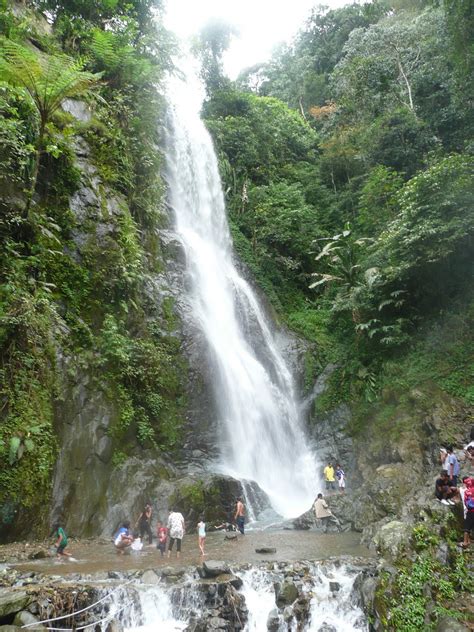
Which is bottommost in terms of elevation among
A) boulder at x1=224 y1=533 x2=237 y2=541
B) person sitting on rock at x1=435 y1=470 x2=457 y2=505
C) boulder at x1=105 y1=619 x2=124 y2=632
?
boulder at x1=105 y1=619 x2=124 y2=632

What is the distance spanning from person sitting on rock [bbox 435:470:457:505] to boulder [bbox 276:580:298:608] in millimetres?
3399

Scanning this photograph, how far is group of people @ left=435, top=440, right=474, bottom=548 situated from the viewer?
7723mm

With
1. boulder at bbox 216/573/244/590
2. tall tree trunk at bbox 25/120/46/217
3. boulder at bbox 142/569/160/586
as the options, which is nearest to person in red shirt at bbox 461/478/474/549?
boulder at bbox 216/573/244/590

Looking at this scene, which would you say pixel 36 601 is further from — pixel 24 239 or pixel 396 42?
pixel 396 42

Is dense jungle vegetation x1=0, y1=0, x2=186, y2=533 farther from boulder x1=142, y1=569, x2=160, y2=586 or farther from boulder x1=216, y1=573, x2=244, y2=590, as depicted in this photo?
boulder x1=216, y1=573, x2=244, y2=590

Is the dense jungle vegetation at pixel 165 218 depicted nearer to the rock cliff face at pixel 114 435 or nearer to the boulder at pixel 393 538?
the rock cliff face at pixel 114 435

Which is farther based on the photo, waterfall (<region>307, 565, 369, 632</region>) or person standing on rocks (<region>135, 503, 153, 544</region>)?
person standing on rocks (<region>135, 503, 153, 544</region>)

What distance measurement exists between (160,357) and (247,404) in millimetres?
3622

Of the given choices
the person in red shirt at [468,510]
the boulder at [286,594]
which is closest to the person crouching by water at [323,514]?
the person in red shirt at [468,510]

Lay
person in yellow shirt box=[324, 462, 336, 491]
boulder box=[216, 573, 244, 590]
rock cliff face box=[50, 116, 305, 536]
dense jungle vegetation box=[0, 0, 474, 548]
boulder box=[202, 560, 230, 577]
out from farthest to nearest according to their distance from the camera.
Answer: person in yellow shirt box=[324, 462, 336, 491], dense jungle vegetation box=[0, 0, 474, 548], rock cliff face box=[50, 116, 305, 536], boulder box=[202, 560, 230, 577], boulder box=[216, 573, 244, 590]

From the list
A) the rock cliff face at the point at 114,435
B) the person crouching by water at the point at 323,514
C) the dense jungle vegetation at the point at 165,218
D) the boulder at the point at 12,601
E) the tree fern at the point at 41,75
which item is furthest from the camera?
the person crouching by water at the point at 323,514

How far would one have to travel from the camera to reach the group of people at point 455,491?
7.72 meters

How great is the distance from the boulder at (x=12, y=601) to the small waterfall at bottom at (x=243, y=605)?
1.24 m

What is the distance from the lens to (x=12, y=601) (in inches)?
233
